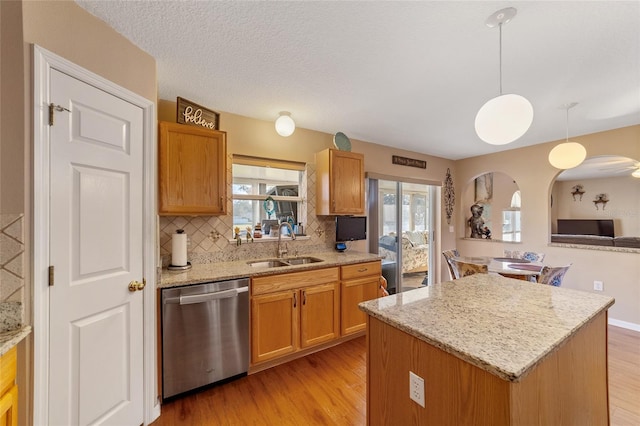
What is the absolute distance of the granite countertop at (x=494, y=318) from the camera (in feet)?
2.70

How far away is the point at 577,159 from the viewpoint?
2533mm

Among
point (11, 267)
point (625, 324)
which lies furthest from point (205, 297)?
point (625, 324)

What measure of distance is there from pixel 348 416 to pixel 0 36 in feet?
9.25

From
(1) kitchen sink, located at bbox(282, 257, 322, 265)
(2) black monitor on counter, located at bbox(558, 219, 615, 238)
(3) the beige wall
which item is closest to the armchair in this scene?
(3) the beige wall

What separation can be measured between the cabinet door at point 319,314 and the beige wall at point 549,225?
3344 mm

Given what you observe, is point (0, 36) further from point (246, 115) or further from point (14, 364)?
point (246, 115)

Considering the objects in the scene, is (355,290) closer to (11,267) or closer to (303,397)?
(303,397)

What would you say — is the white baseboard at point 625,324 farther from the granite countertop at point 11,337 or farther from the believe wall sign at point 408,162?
the granite countertop at point 11,337

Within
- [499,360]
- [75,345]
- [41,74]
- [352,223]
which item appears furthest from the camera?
[352,223]

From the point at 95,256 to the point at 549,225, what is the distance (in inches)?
205

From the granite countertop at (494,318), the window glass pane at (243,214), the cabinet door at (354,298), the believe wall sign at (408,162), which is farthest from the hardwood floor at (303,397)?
the believe wall sign at (408,162)

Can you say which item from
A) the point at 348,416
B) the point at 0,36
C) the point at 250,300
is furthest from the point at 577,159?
the point at 0,36

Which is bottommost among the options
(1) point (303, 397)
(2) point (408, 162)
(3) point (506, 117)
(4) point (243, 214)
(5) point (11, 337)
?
(1) point (303, 397)

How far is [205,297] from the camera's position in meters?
1.95
